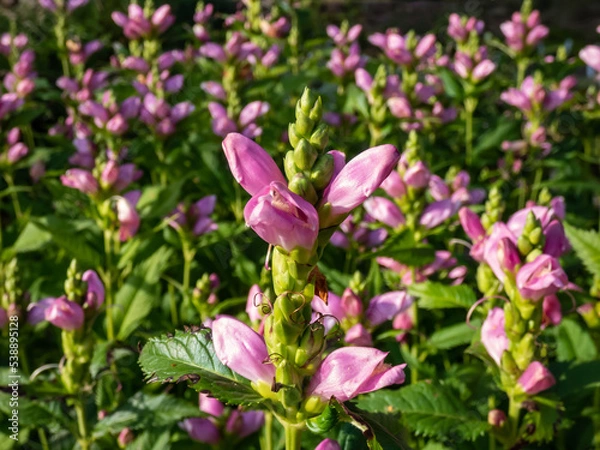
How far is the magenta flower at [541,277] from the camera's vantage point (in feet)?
4.23

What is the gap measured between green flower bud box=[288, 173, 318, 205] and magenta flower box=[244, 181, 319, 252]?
0.02 metres

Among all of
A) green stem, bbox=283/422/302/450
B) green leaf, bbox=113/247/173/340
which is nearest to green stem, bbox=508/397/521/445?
green stem, bbox=283/422/302/450

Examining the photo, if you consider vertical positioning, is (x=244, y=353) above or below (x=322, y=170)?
below

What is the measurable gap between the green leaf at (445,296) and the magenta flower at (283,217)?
0.98 m

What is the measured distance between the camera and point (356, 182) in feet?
2.96

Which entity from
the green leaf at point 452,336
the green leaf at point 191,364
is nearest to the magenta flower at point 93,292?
the green leaf at point 191,364

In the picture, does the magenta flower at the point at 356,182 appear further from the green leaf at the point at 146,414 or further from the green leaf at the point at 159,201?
the green leaf at the point at 159,201

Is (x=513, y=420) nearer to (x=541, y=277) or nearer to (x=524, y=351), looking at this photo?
(x=524, y=351)

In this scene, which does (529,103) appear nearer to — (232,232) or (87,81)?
(232,232)

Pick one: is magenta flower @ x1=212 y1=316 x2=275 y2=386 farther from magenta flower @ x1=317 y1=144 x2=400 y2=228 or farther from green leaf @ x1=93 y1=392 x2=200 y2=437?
green leaf @ x1=93 y1=392 x2=200 y2=437

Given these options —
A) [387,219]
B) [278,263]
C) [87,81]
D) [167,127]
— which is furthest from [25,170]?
[278,263]

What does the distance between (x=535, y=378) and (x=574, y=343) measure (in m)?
0.82

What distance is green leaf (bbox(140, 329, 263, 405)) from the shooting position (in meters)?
0.98

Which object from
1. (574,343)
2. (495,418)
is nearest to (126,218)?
(495,418)
